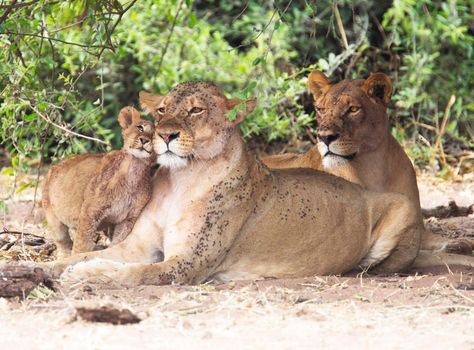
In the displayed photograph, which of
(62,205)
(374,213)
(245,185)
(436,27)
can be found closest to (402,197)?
(374,213)

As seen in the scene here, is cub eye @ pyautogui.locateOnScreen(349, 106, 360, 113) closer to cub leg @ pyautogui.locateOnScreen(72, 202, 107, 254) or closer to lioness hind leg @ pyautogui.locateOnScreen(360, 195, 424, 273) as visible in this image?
lioness hind leg @ pyautogui.locateOnScreen(360, 195, 424, 273)

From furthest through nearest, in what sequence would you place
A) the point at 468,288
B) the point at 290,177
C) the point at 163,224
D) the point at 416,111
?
the point at 416,111 < the point at 290,177 < the point at 163,224 < the point at 468,288

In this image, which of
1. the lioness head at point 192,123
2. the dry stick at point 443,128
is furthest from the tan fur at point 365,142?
the dry stick at point 443,128

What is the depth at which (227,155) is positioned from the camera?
599cm

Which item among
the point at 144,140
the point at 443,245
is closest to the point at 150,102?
the point at 144,140

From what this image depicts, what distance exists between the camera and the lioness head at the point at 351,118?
706 cm

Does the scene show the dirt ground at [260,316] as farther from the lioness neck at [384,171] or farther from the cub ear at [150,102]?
the lioness neck at [384,171]

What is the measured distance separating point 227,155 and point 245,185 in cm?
21

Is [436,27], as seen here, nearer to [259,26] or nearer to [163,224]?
[259,26]

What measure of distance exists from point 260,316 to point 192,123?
1519mm

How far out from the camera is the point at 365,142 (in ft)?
24.0

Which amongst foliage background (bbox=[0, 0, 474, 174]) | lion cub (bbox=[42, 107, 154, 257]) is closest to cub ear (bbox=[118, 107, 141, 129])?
lion cub (bbox=[42, 107, 154, 257])

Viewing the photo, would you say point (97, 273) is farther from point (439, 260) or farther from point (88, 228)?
point (439, 260)

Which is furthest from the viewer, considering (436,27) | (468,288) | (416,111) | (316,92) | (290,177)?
(416,111)
